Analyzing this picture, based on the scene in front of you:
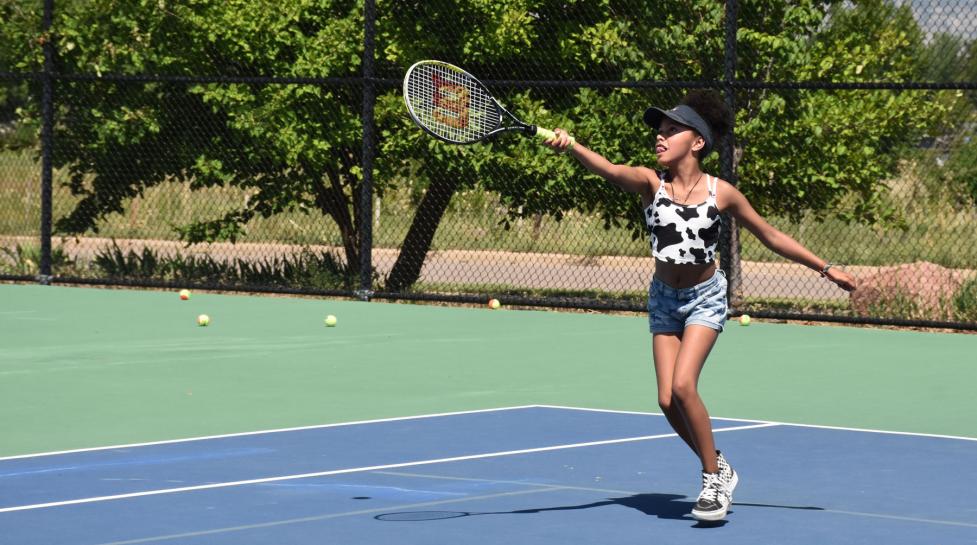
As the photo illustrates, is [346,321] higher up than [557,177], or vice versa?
[557,177]

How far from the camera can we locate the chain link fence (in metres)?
14.4

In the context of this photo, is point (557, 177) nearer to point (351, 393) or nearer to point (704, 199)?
point (351, 393)

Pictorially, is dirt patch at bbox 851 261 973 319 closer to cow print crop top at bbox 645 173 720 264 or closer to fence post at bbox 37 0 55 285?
fence post at bbox 37 0 55 285

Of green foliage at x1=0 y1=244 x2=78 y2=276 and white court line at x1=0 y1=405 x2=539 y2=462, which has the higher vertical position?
green foliage at x1=0 y1=244 x2=78 y2=276

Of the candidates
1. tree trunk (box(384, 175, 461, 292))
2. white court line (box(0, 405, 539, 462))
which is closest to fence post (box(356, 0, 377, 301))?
tree trunk (box(384, 175, 461, 292))

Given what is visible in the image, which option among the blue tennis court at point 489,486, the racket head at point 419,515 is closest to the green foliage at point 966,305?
the blue tennis court at point 489,486

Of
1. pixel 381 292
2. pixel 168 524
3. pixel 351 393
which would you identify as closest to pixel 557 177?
pixel 381 292

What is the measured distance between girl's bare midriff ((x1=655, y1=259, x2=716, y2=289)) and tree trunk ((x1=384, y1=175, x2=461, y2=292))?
10061 mm

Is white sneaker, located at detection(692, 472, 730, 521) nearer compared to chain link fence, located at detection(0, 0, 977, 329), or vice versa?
white sneaker, located at detection(692, 472, 730, 521)

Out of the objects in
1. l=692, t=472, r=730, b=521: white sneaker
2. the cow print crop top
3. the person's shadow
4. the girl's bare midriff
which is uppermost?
the cow print crop top

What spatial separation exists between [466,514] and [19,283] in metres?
12.4

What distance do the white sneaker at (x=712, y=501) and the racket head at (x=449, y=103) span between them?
165 cm

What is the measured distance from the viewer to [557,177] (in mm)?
15023

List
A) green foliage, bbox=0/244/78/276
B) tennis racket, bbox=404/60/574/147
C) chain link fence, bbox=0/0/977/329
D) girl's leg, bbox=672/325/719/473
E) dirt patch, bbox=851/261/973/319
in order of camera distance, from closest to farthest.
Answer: girl's leg, bbox=672/325/719/473, tennis racket, bbox=404/60/574/147, dirt patch, bbox=851/261/973/319, chain link fence, bbox=0/0/977/329, green foliage, bbox=0/244/78/276
